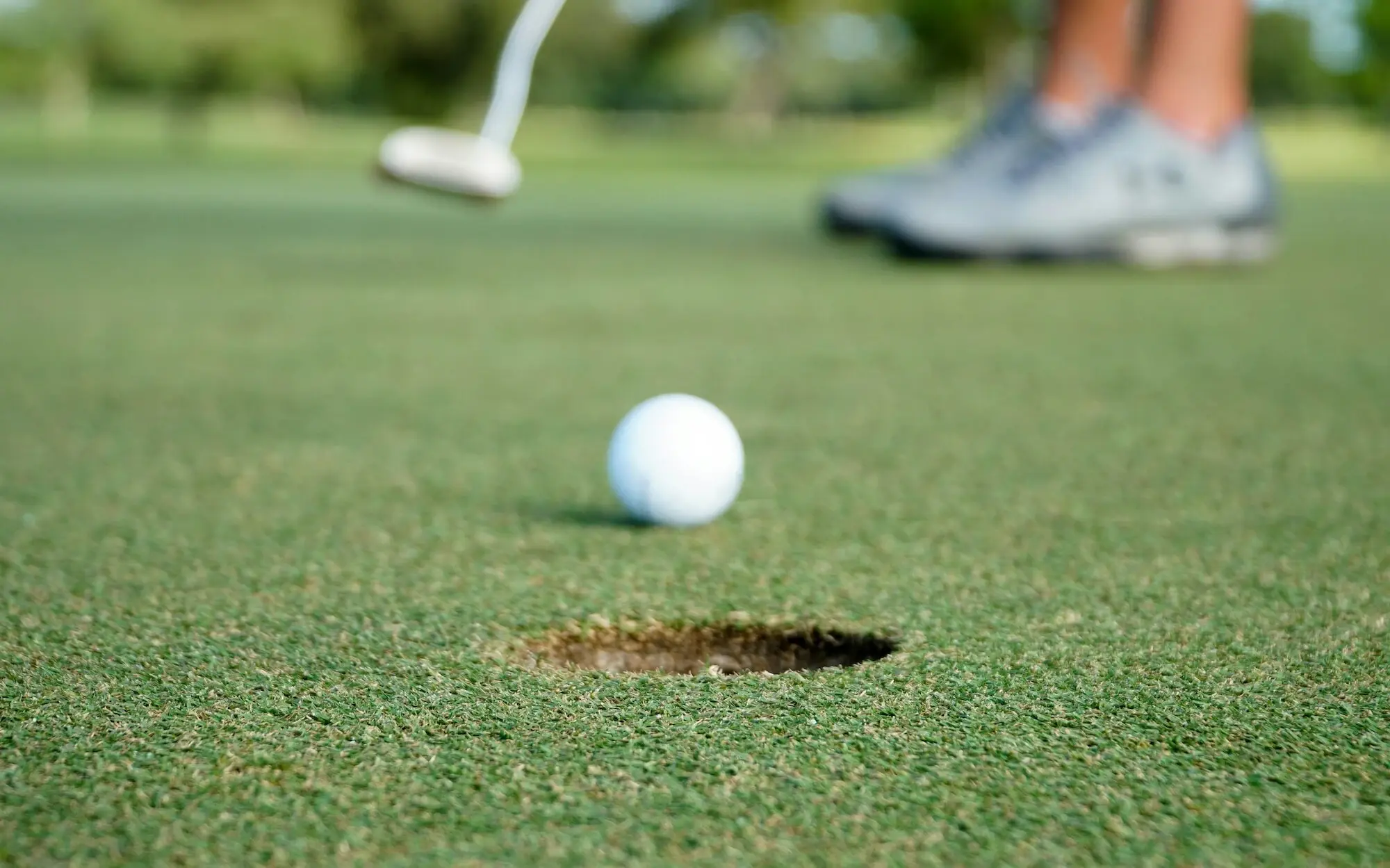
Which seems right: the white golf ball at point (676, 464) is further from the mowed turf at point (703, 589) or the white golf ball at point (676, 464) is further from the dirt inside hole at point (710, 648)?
the dirt inside hole at point (710, 648)

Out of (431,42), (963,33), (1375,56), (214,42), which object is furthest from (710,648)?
(963,33)

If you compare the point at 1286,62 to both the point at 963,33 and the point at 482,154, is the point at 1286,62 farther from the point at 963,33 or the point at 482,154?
the point at 482,154

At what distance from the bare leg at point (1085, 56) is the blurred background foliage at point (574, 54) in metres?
22.9

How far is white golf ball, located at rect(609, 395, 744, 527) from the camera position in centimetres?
242

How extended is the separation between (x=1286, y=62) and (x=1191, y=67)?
59125 mm

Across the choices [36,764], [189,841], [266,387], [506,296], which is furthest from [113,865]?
[506,296]

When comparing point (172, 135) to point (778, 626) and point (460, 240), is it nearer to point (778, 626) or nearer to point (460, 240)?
point (460, 240)

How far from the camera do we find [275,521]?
2.55 metres

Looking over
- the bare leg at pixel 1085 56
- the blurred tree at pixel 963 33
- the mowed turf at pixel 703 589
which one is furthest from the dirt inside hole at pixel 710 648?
the blurred tree at pixel 963 33

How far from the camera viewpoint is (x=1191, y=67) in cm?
637

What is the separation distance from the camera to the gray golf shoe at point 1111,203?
6215 mm

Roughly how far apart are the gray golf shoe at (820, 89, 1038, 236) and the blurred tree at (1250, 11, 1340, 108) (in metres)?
54.5

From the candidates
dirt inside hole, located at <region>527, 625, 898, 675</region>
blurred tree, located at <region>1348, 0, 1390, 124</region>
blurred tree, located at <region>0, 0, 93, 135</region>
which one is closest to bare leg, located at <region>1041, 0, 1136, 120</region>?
dirt inside hole, located at <region>527, 625, 898, 675</region>

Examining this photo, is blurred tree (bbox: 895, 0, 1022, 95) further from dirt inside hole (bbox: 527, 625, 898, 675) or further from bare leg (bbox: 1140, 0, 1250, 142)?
dirt inside hole (bbox: 527, 625, 898, 675)
